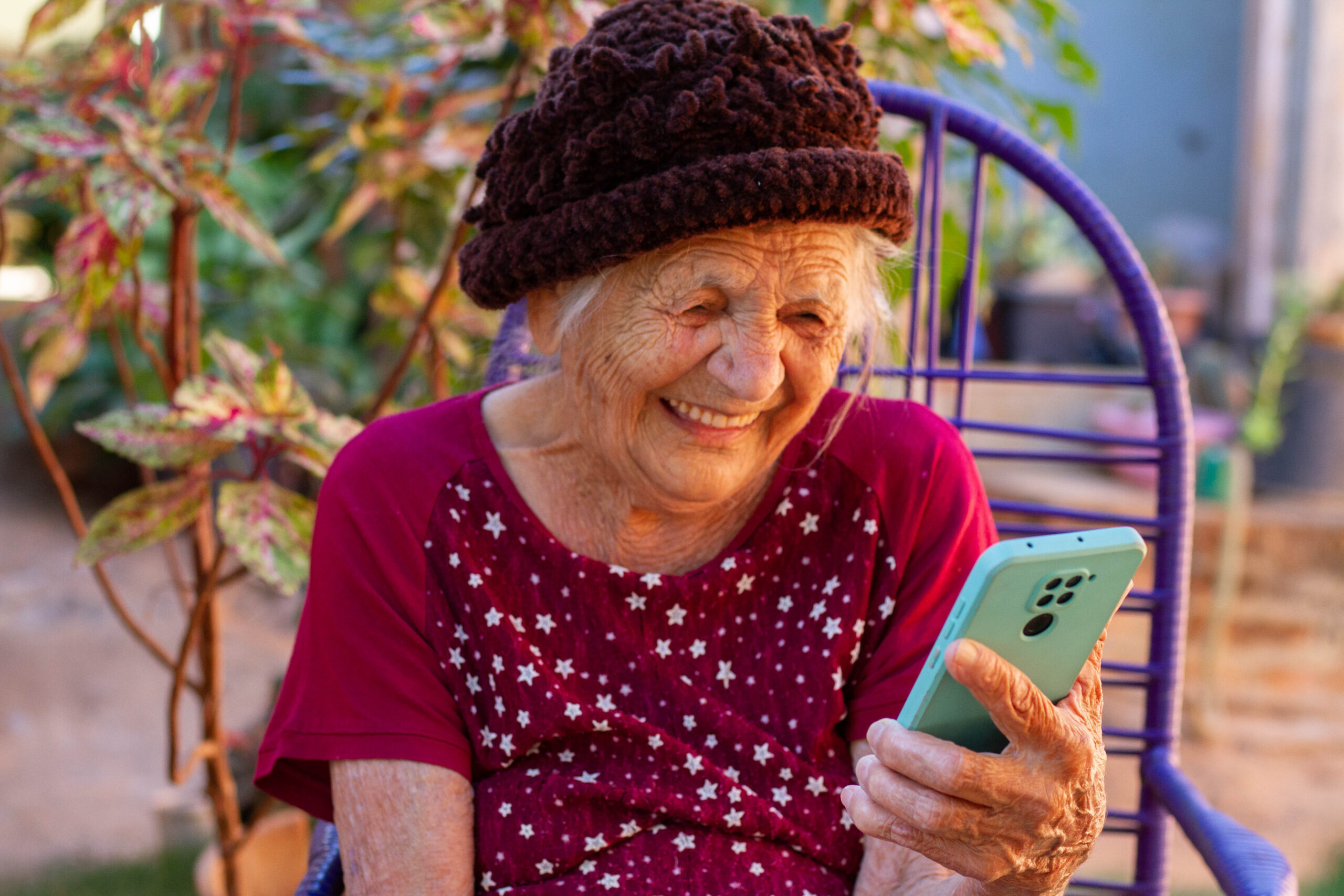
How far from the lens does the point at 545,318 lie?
1.27 meters

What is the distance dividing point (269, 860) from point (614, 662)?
1.13 meters

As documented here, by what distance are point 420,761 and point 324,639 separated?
166 millimetres

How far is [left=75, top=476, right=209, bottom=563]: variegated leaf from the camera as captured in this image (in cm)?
143

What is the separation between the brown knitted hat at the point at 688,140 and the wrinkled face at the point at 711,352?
6 centimetres

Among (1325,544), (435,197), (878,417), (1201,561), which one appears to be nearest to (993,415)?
(1201,561)

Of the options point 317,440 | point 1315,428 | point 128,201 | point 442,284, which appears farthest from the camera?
point 1315,428

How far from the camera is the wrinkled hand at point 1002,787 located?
2.95ft

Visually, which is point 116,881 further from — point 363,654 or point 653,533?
point 653,533

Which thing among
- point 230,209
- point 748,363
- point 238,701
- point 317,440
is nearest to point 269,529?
point 317,440

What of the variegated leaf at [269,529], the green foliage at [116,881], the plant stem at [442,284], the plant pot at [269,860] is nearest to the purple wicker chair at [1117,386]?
the plant stem at [442,284]

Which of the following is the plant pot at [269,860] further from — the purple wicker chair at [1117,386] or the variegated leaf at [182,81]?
the variegated leaf at [182,81]

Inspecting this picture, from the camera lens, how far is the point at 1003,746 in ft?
3.29

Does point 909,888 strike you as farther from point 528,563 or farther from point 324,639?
point 324,639

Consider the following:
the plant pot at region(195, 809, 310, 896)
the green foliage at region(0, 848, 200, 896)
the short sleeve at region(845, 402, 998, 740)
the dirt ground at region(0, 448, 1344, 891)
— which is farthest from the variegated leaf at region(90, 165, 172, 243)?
the dirt ground at region(0, 448, 1344, 891)
